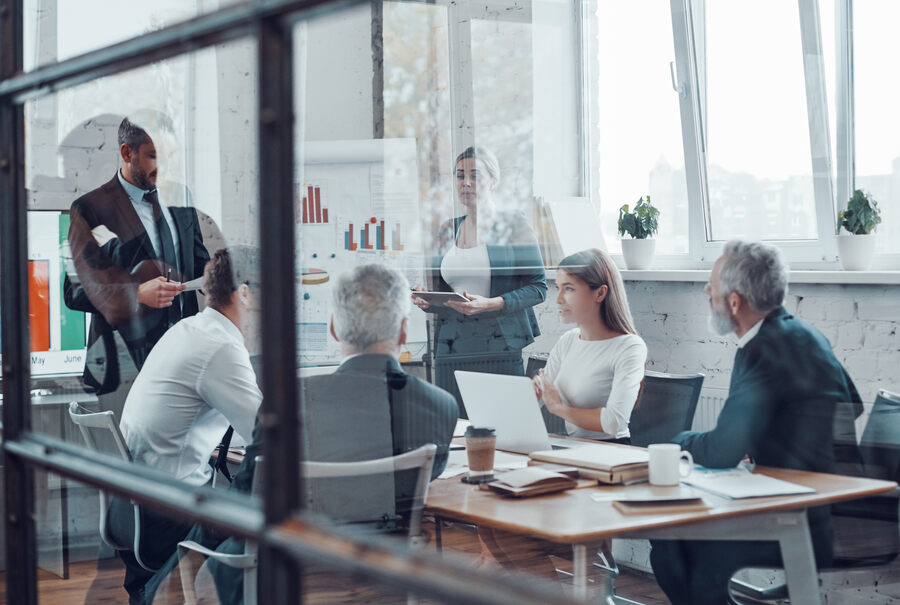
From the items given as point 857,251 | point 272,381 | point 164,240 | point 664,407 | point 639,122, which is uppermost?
point 639,122

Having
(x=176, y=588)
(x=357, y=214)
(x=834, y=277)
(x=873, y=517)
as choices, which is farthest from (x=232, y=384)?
(x=834, y=277)

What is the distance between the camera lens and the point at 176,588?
2336 millimetres

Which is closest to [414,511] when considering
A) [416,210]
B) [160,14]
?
[416,210]

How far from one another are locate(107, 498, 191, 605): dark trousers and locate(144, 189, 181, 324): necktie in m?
0.72

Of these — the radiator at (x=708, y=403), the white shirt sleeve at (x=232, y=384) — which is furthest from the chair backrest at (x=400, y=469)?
the radiator at (x=708, y=403)

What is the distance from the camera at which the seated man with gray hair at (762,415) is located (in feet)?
7.25

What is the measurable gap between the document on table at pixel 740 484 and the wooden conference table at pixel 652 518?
0.02 metres

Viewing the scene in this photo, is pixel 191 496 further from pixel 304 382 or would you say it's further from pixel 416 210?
pixel 416 210

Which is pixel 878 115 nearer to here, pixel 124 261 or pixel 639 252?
pixel 639 252

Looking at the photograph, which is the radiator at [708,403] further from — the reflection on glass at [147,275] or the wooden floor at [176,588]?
the reflection on glass at [147,275]

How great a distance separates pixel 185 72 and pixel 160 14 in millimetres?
465

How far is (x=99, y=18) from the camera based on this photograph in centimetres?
393

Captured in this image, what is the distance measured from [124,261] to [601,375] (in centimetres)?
153

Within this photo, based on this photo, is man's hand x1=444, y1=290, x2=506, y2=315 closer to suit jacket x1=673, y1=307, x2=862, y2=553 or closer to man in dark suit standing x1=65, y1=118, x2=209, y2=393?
man in dark suit standing x1=65, y1=118, x2=209, y2=393
